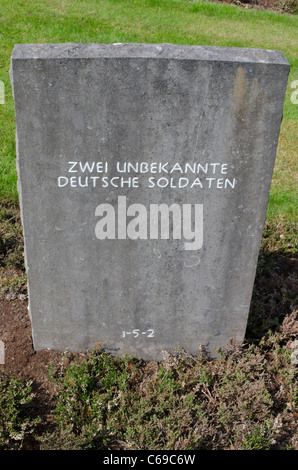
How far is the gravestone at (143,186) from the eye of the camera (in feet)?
9.04

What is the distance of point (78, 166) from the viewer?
9.80 ft

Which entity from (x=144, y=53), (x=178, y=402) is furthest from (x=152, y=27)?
(x=178, y=402)

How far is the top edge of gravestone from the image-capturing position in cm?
271

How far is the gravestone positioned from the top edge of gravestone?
0.01 metres

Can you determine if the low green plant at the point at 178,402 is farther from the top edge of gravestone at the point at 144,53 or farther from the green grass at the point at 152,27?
the green grass at the point at 152,27

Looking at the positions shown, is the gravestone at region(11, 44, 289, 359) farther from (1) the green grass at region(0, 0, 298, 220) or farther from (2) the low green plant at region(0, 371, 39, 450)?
(1) the green grass at region(0, 0, 298, 220)

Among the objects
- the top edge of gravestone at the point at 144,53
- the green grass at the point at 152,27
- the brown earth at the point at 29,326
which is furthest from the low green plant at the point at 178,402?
the green grass at the point at 152,27

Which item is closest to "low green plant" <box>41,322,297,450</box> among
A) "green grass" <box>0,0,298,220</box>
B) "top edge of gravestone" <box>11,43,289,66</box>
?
"top edge of gravestone" <box>11,43,289,66</box>

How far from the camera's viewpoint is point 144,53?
2750 millimetres

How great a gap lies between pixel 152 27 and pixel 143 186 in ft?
24.2

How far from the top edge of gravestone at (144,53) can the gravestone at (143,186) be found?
0.03 feet

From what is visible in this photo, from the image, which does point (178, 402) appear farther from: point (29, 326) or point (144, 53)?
point (144, 53)

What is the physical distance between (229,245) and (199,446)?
1.29 metres
